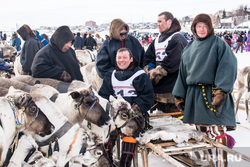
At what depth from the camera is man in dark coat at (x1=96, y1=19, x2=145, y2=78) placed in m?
3.88

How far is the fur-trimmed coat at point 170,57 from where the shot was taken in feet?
12.4

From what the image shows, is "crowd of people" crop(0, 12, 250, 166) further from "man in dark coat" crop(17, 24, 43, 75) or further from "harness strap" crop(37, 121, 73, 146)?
"man in dark coat" crop(17, 24, 43, 75)

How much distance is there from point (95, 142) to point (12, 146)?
904 mm

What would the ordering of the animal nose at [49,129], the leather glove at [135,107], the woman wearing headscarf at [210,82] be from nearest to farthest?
the animal nose at [49,129] → the woman wearing headscarf at [210,82] → the leather glove at [135,107]

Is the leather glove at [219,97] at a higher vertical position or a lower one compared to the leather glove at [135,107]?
higher

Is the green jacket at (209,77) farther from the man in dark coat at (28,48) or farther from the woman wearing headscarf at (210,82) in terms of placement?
the man in dark coat at (28,48)

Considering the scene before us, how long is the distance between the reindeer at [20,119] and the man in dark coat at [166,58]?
1.88m

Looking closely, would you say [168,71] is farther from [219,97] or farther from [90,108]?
[90,108]

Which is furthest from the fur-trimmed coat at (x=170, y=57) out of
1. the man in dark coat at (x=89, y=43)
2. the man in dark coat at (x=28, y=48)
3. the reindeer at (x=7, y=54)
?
the man in dark coat at (x=89, y=43)

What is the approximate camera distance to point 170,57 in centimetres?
378

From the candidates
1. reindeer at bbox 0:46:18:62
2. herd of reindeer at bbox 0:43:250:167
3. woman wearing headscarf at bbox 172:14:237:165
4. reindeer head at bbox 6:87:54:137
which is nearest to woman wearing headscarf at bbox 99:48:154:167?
herd of reindeer at bbox 0:43:250:167

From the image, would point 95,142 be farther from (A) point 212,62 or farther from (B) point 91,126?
(A) point 212,62

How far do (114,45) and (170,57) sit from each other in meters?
0.91

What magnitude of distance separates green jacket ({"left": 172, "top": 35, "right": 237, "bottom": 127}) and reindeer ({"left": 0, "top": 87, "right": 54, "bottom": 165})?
164 cm
